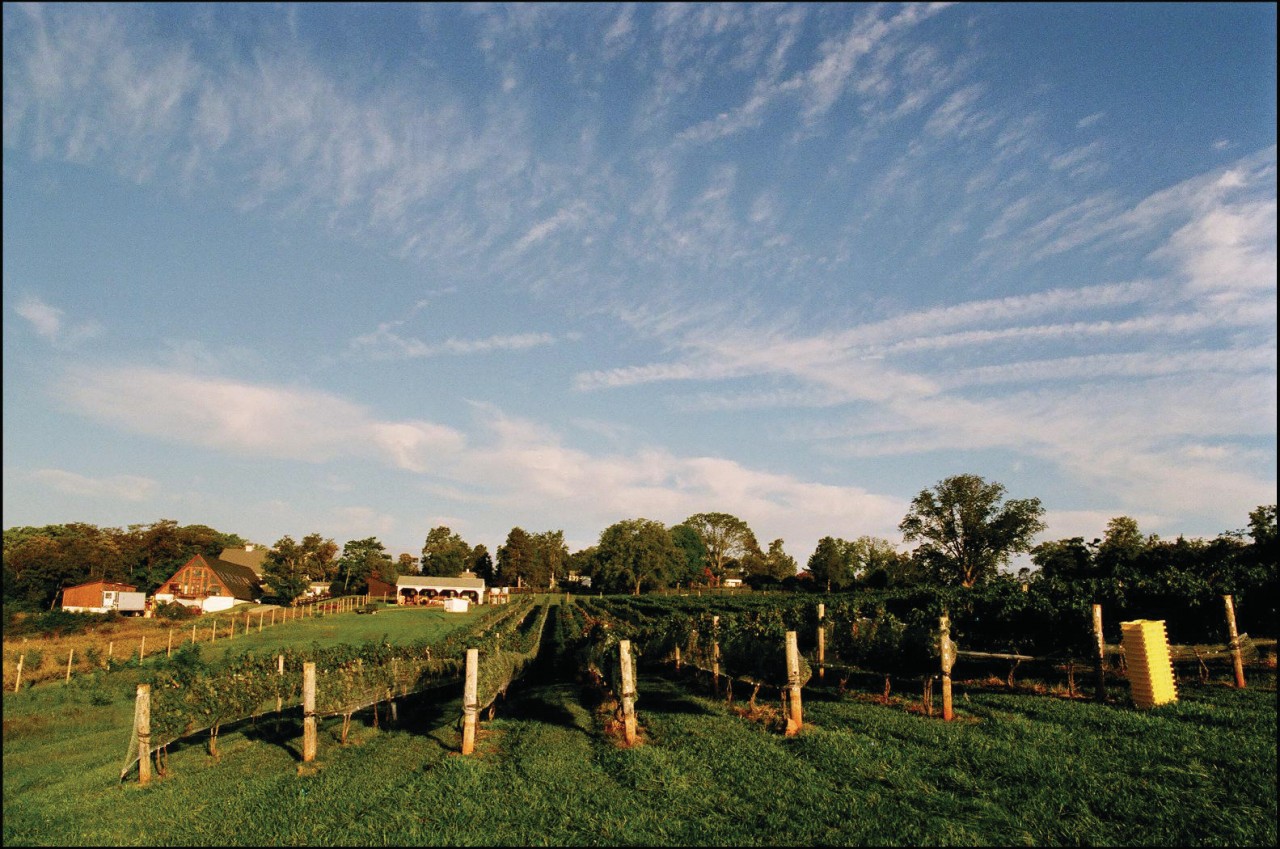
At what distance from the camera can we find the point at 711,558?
544 feet

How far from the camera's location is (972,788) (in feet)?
35.3

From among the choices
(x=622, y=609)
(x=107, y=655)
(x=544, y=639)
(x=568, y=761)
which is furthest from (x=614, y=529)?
(x=568, y=761)

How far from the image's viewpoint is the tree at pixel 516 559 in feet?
470

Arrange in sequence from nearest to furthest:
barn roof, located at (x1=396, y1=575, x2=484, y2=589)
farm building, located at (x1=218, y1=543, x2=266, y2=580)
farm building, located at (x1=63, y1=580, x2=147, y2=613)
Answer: farm building, located at (x1=63, y1=580, x2=147, y2=613)
barn roof, located at (x1=396, y1=575, x2=484, y2=589)
farm building, located at (x1=218, y1=543, x2=266, y2=580)

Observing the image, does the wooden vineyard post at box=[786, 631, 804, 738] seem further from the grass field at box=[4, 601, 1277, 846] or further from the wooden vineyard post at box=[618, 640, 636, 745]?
the wooden vineyard post at box=[618, 640, 636, 745]

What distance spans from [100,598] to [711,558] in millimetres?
122269

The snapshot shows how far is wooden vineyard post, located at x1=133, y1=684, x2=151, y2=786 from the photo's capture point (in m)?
13.6

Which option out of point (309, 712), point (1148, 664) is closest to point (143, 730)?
point (309, 712)

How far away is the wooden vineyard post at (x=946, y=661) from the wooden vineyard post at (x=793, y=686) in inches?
135

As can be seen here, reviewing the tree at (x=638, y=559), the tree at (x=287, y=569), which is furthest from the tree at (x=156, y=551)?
the tree at (x=638, y=559)

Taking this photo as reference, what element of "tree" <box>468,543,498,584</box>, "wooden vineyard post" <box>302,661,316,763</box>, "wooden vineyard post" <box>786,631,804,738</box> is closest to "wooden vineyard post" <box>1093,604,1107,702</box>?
"wooden vineyard post" <box>786,631,804,738</box>

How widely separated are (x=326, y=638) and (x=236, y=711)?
35.2 meters

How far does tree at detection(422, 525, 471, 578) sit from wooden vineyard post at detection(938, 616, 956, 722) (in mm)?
127540

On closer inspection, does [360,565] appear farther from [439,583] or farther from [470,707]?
[470,707]
